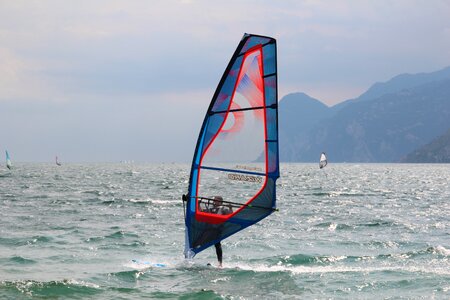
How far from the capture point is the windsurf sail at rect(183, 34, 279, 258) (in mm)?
14180

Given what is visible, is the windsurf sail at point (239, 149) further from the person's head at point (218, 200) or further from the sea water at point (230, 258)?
the sea water at point (230, 258)

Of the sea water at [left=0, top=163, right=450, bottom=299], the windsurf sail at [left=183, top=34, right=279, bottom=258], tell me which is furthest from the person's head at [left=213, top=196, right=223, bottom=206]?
the sea water at [left=0, top=163, right=450, bottom=299]

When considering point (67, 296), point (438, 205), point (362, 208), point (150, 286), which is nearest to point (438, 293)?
point (150, 286)

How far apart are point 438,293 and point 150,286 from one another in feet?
22.0

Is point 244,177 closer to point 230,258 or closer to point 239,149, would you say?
point 239,149

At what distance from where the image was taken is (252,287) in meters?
14.4

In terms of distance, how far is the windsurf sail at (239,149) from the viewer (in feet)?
46.5

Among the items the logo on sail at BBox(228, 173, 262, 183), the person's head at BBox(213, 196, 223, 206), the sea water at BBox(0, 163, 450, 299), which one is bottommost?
the sea water at BBox(0, 163, 450, 299)

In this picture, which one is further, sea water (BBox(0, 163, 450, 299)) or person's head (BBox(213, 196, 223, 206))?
person's head (BBox(213, 196, 223, 206))

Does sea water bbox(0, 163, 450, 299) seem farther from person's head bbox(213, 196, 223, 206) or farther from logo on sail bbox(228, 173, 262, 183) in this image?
logo on sail bbox(228, 173, 262, 183)

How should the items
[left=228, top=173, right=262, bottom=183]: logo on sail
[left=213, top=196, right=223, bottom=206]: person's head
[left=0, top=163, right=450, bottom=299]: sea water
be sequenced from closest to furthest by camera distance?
[left=0, top=163, right=450, bottom=299]: sea water, [left=228, top=173, right=262, bottom=183]: logo on sail, [left=213, top=196, right=223, bottom=206]: person's head

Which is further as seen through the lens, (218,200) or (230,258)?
(230,258)

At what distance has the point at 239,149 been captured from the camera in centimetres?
1468

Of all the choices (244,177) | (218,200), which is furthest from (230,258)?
(244,177)
